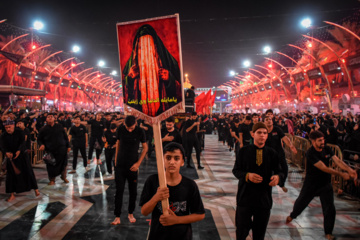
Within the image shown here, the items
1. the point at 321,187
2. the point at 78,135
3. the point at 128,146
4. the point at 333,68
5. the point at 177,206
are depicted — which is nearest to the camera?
the point at 177,206

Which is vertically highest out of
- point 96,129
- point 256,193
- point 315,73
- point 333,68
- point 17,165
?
point 333,68

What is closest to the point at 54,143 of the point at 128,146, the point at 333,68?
the point at 128,146

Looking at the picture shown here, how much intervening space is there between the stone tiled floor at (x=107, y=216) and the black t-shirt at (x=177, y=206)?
2.19m

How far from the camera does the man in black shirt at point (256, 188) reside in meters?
3.59

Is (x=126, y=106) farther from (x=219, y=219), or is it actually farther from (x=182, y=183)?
(x=219, y=219)

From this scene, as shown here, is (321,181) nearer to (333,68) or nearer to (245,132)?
(245,132)

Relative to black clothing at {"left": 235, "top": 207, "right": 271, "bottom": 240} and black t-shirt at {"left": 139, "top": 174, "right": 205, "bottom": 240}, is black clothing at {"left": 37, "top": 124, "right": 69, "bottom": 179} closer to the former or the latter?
black clothing at {"left": 235, "top": 207, "right": 271, "bottom": 240}

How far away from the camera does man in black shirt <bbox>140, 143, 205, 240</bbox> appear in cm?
258

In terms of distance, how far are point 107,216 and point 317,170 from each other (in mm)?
3897

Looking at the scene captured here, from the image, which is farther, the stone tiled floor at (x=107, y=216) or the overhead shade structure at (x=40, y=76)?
the overhead shade structure at (x=40, y=76)

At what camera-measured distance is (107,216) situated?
5.53 metres

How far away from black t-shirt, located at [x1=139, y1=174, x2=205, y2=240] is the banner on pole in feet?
2.25

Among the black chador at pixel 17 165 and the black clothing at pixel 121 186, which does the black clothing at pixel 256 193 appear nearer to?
the black clothing at pixel 121 186

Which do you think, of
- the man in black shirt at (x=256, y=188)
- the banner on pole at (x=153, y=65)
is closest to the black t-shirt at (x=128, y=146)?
the man in black shirt at (x=256, y=188)
